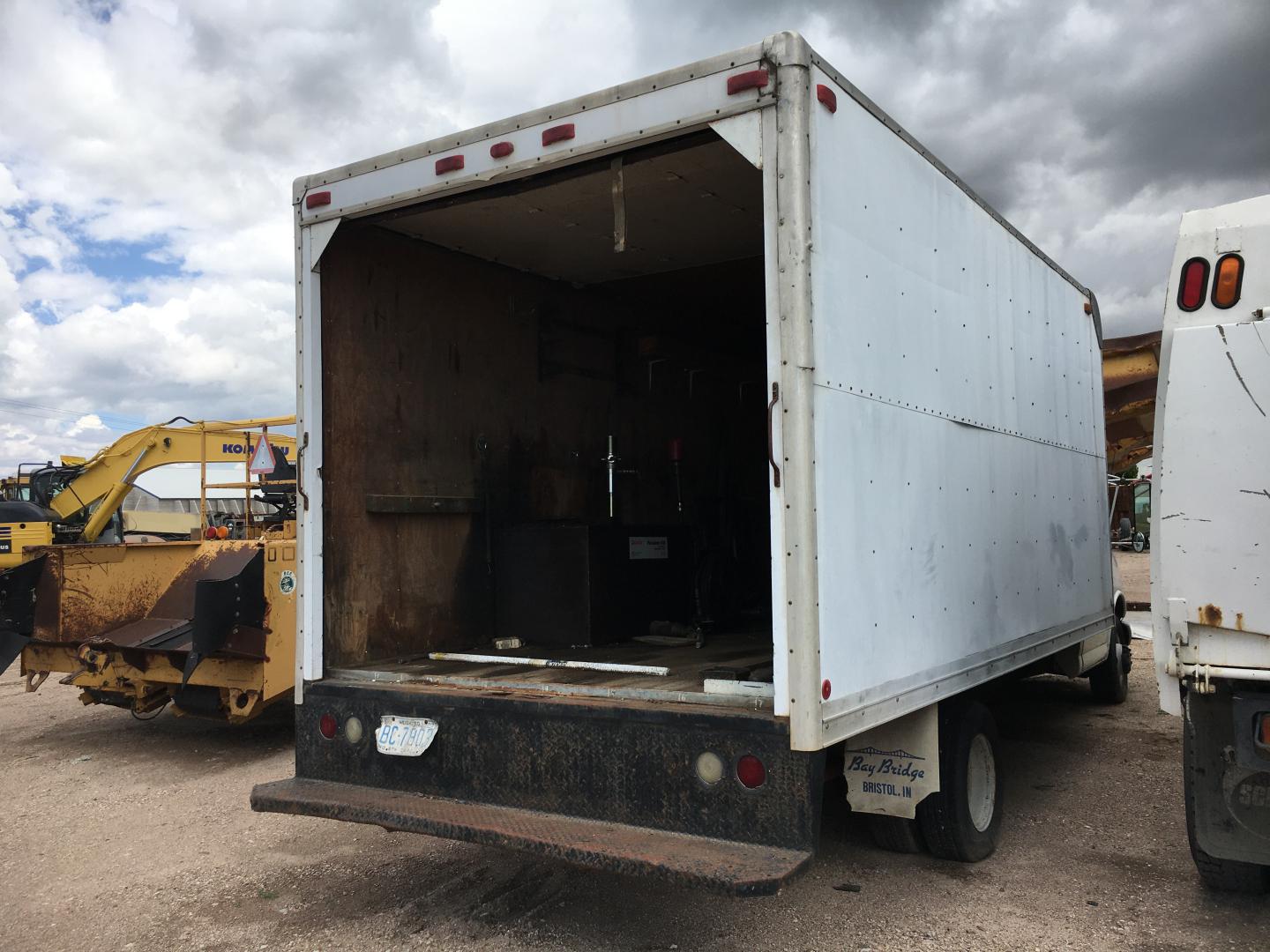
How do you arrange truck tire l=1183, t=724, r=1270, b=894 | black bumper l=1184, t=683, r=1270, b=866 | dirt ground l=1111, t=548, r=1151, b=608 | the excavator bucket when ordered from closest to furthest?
black bumper l=1184, t=683, r=1270, b=866 < truck tire l=1183, t=724, r=1270, b=894 < the excavator bucket < dirt ground l=1111, t=548, r=1151, b=608

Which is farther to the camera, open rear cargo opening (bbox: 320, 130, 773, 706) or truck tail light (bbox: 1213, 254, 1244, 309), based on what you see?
open rear cargo opening (bbox: 320, 130, 773, 706)

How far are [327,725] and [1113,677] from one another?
6029 millimetres

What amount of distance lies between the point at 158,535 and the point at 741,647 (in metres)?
15.5

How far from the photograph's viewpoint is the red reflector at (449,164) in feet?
12.4

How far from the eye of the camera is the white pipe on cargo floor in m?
4.08

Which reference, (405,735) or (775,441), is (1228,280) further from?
(405,735)

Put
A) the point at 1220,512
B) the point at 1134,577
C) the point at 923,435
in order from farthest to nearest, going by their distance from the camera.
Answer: the point at 1134,577
the point at 923,435
the point at 1220,512

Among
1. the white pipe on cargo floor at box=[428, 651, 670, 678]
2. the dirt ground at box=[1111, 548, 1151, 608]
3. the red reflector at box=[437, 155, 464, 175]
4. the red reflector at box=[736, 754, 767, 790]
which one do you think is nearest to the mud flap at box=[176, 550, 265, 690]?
the white pipe on cargo floor at box=[428, 651, 670, 678]

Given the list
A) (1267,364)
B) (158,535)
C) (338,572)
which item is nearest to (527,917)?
(338,572)

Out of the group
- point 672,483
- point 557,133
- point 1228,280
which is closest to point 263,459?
point 672,483

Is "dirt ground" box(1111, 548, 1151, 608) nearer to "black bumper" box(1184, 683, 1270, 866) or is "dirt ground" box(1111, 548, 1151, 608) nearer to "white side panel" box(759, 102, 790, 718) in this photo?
"black bumper" box(1184, 683, 1270, 866)

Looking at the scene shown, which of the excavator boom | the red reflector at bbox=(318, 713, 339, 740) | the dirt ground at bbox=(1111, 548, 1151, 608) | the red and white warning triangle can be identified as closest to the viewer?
the red reflector at bbox=(318, 713, 339, 740)

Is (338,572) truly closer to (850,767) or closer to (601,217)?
(601,217)

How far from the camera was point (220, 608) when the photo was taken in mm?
5062
